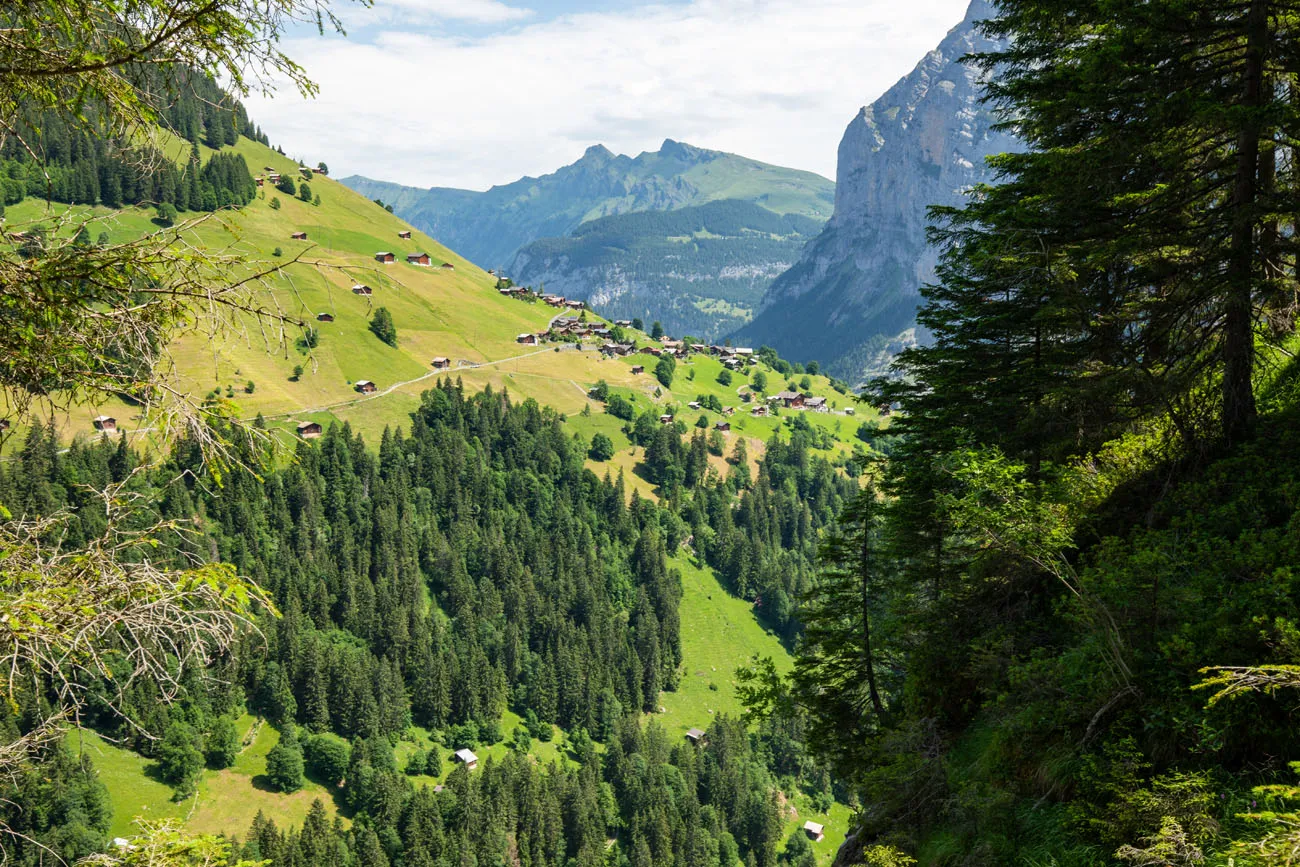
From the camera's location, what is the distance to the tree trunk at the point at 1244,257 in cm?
1403

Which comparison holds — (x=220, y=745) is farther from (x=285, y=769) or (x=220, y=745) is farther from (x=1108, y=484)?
(x=1108, y=484)

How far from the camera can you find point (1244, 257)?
14.3 meters

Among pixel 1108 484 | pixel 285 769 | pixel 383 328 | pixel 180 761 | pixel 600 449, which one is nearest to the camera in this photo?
pixel 1108 484

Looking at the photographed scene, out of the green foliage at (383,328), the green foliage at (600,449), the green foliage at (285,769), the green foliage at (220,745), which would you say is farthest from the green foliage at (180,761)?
the green foliage at (383,328)

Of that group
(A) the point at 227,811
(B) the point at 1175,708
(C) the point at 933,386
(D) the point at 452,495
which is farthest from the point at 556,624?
(B) the point at 1175,708

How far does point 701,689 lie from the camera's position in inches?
5413

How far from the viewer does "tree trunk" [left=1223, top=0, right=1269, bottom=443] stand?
1403 centimetres

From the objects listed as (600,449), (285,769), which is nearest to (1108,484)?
(285,769)

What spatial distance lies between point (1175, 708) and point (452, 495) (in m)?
153

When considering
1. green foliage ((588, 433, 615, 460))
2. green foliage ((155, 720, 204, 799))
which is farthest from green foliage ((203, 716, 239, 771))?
green foliage ((588, 433, 615, 460))

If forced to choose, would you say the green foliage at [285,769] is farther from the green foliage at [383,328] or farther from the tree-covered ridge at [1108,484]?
the green foliage at [383,328]

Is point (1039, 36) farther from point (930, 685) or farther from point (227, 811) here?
point (227, 811)

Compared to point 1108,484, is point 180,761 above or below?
below

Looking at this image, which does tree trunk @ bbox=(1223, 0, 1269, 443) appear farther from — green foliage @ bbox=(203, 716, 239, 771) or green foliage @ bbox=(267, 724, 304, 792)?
green foliage @ bbox=(203, 716, 239, 771)
